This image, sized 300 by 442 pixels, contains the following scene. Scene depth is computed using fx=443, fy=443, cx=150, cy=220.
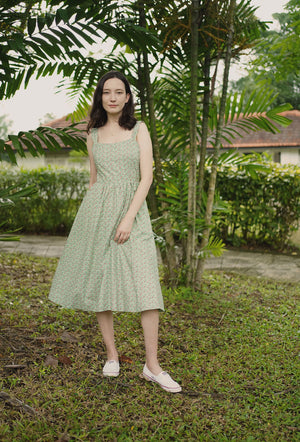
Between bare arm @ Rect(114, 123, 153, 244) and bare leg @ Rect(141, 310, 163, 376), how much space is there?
1.44 ft

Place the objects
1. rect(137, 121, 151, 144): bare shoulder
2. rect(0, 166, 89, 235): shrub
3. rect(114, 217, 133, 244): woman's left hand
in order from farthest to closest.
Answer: rect(0, 166, 89, 235): shrub, rect(137, 121, 151, 144): bare shoulder, rect(114, 217, 133, 244): woman's left hand

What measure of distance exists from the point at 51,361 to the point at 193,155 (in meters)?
2.07

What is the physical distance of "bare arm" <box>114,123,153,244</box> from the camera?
2434mm

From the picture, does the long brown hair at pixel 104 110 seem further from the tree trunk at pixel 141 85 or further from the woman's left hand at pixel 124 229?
the tree trunk at pixel 141 85

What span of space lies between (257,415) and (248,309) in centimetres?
178

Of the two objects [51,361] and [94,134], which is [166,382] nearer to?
[51,361]

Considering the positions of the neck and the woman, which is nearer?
the woman

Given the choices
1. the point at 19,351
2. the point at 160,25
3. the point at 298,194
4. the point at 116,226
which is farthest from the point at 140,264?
the point at 298,194

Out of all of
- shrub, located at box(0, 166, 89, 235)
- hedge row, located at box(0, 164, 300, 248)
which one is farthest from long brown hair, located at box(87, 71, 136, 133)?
shrub, located at box(0, 166, 89, 235)

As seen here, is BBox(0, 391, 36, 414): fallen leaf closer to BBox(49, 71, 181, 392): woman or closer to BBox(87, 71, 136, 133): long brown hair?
BBox(49, 71, 181, 392): woman

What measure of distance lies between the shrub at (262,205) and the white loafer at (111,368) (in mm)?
3862

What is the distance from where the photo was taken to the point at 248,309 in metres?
4.02

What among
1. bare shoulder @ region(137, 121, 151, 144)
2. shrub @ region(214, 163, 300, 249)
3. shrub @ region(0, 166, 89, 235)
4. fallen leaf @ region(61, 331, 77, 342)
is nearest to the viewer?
bare shoulder @ region(137, 121, 151, 144)

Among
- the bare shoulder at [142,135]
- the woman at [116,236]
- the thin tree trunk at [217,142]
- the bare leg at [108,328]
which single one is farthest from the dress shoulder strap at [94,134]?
the thin tree trunk at [217,142]
